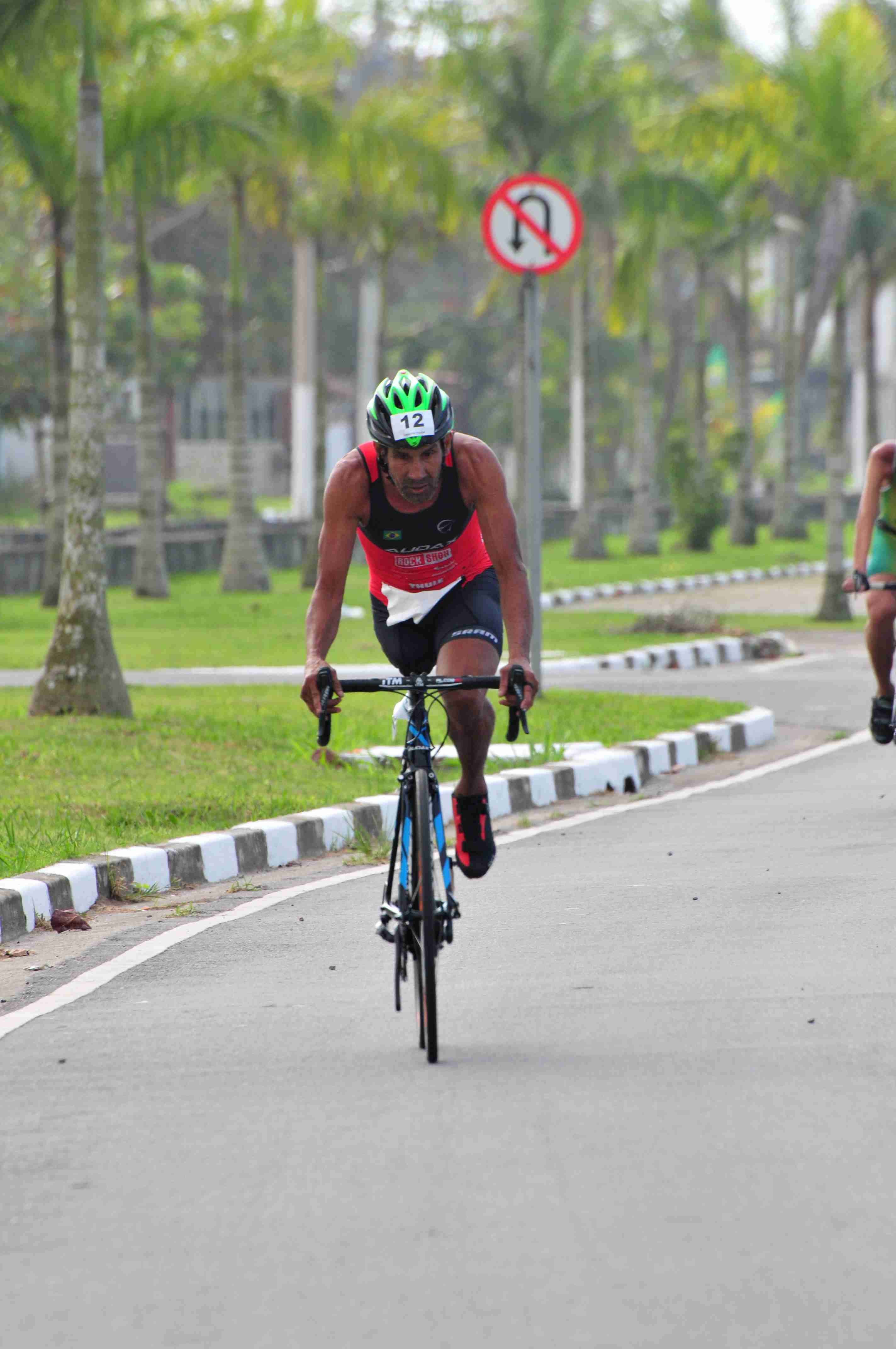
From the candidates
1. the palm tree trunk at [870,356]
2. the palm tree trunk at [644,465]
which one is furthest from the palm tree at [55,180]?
the palm tree trunk at [870,356]

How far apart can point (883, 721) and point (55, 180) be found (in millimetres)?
16311

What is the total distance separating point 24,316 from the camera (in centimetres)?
4791

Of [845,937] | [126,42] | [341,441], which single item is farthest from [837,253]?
[341,441]

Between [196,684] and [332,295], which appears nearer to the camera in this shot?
[196,684]

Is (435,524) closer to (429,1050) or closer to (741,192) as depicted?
(429,1050)

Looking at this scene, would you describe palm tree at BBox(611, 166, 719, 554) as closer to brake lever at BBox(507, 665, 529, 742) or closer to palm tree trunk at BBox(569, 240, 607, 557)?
palm tree trunk at BBox(569, 240, 607, 557)

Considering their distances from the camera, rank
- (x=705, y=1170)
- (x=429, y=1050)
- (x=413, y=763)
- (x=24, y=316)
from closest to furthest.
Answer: (x=705, y=1170)
(x=429, y=1050)
(x=413, y=763)
(x=24, y=316)

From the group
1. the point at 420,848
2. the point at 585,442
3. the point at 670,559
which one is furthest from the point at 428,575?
the point at 670,559

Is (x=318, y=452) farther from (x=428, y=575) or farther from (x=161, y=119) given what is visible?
(x=428, y=575)

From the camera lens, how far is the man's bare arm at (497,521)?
6480 millimetres

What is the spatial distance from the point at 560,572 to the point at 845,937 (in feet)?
92.5

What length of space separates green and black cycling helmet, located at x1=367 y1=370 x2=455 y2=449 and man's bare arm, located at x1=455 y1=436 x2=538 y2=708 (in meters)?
0.28

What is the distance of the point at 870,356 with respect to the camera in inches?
1916

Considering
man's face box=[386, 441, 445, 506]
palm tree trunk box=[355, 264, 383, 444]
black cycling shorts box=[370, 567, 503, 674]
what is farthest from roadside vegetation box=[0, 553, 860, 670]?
man's face box=[386, 441, 445, 506]
